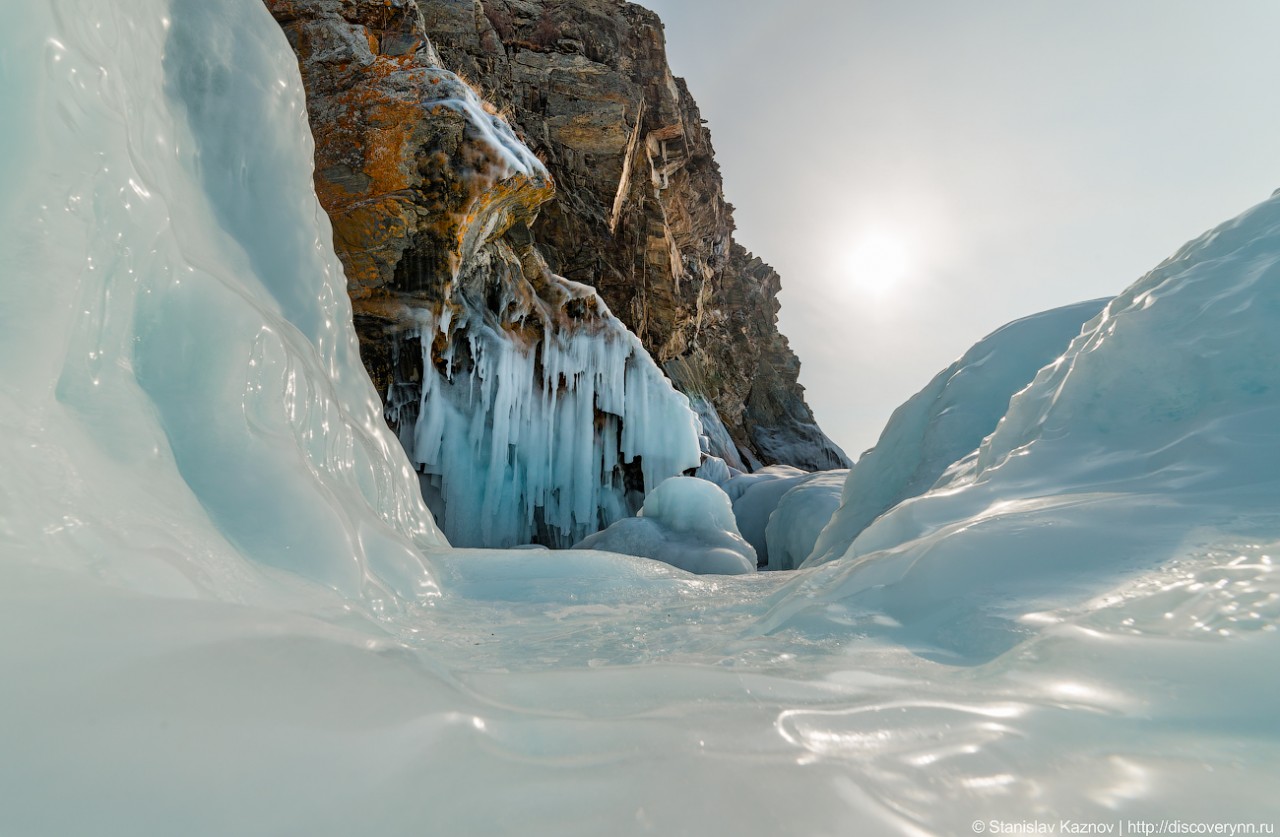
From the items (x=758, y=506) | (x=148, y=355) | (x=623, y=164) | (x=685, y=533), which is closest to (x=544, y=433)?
(x=685, y=533)

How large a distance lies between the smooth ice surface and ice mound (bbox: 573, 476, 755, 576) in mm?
3440

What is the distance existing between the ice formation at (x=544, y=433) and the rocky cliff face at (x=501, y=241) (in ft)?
0.09

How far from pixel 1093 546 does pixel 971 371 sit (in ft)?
10.6

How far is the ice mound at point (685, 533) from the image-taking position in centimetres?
624

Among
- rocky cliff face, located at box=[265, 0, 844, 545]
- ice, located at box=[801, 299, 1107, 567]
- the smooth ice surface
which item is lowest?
the smooth ice surface

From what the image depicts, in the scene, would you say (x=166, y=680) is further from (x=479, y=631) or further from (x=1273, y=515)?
(x=1273, y=515)

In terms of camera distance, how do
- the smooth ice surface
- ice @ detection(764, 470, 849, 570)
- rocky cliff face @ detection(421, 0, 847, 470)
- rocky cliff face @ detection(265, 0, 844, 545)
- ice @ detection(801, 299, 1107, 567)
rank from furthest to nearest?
rocky cliff face @ detection(421, 0, 847, 470) → ice @ detection(764, 470, 849, 570) → rocky cliff face @ detection(265, 0, 844, 545) → ice @ detection(801, 299, 1107, 567) → the smooth ice surface

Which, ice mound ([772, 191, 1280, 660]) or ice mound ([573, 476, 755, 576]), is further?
ice mound ([573, 476, 755, 576])

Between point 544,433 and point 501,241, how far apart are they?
2843 millimetres

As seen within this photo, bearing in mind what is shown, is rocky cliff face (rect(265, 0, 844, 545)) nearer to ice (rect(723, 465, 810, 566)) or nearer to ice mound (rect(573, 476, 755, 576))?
ice (rect(723, 465, 810, 566))

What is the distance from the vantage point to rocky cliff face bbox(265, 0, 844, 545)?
21.8 feet

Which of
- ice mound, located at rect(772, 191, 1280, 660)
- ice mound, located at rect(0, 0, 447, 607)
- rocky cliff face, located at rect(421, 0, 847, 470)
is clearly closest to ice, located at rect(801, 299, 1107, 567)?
ice mound, located at rect(772, 191, 1280, 660)

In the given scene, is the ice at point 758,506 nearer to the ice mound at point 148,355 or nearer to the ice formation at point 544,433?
the ice formation at point 544,433

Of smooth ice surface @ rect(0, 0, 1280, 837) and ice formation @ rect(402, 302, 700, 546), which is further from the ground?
ice formation @ rect(402, 302, 700, 546)
